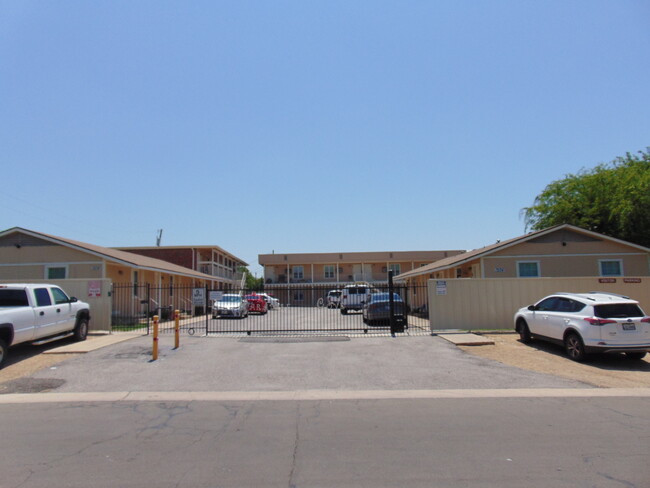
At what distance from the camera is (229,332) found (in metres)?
16.5

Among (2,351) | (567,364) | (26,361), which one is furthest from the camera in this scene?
(26,361)

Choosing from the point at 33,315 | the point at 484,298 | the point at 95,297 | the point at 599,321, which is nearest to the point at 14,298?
the point at 33,315

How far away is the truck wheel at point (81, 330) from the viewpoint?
1416 centimetres

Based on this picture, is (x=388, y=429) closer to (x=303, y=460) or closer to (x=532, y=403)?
(x=303, y=460)

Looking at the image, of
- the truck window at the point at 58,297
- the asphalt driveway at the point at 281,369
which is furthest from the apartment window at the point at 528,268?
the truck window at the point at 58,297

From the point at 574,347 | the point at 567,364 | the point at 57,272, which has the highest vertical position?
the point at 57,272

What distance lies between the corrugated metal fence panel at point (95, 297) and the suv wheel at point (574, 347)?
15.2 m

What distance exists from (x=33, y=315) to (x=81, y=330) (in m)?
3.03

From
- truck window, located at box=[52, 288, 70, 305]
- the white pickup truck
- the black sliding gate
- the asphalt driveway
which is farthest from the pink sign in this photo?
the asphalt driveway

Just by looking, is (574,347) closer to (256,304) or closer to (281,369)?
(281,369)

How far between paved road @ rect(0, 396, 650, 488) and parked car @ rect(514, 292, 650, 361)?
10.5 feet

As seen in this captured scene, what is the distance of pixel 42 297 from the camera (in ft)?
40.2

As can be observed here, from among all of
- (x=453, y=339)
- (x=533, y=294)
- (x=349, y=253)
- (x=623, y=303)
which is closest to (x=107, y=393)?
(x=453, y=339)

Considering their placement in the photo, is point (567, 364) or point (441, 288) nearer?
point (567, 364)
